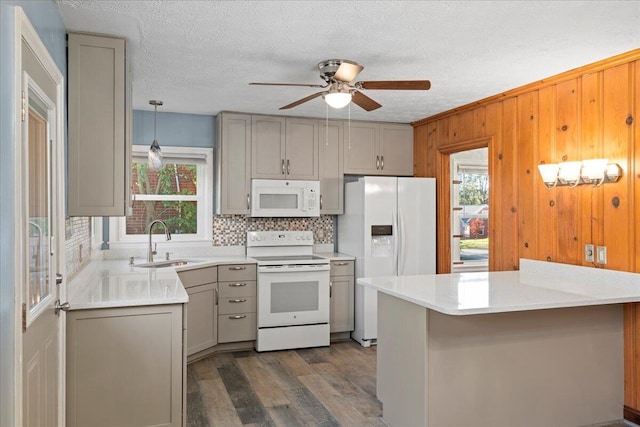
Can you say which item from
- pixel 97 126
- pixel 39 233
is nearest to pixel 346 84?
pixel 97 126

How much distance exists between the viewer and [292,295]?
4.66 metres

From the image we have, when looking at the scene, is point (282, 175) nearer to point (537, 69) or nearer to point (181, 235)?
point (181, 235)

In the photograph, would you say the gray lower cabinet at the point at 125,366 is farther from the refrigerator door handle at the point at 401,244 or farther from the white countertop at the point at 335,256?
the refrigerator door handle at the point at 401,244

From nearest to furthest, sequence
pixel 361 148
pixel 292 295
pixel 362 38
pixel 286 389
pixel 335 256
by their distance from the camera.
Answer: pixel 362 38 < pixel 286 389 < pixel 292 295 < pixel 335 256 < pixel 361 148

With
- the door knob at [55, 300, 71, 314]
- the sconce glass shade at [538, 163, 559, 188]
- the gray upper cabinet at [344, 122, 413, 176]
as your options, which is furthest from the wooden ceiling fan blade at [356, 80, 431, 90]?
the gray upper cabinet at [344, 122, 413, 176]

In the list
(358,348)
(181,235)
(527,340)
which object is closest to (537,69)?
(527,340)

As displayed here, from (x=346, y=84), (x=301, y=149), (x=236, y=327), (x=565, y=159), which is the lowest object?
(x=236, y=327)

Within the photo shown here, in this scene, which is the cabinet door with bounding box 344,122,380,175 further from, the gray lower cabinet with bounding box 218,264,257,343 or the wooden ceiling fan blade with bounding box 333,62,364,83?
the wooden ceiling fan blade with bounding box 333,62,364,83

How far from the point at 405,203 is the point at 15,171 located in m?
3.86

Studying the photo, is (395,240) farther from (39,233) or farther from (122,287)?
(39,233)

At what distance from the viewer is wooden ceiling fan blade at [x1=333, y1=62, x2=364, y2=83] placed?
2.89 meters

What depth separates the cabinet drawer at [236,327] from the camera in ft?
14.9

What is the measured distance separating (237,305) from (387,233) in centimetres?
161

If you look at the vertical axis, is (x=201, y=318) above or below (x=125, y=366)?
below
